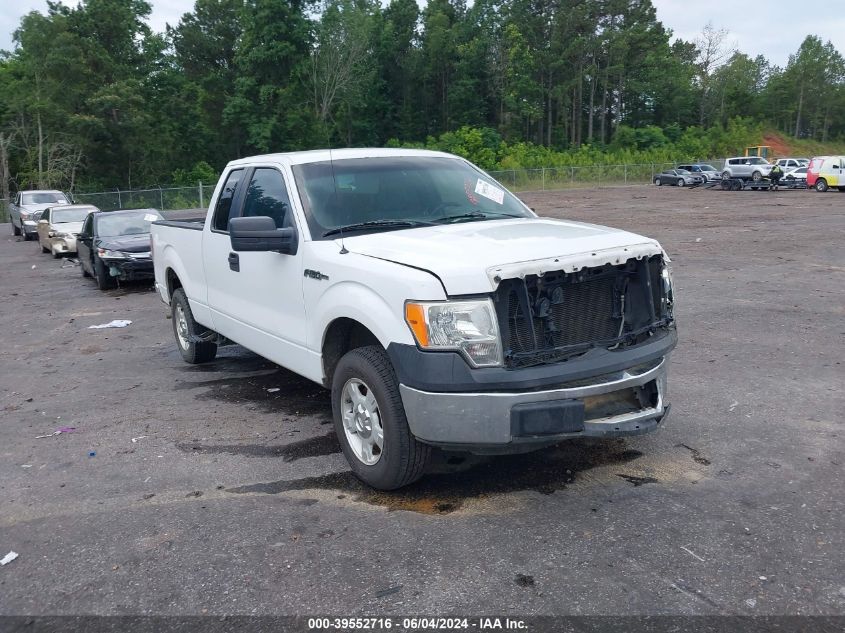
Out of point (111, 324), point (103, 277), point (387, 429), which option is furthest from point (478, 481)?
point (103, 277)

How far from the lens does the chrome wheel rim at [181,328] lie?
7.92m

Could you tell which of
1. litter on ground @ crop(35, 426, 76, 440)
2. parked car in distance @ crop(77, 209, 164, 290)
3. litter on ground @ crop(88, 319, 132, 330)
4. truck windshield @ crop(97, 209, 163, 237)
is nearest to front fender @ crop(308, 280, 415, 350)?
litter on ground @ crop(35, 426, 76, 440)

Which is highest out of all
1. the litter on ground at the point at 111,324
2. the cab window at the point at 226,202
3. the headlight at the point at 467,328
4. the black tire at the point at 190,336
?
the cab window at the point at 226,202

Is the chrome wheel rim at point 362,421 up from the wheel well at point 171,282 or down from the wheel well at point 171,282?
down

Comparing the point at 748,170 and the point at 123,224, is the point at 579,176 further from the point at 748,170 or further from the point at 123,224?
the point at 123,224

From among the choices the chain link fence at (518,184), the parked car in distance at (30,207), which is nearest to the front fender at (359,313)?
the parked car in distance at (30,207)

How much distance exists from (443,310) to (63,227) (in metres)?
19.5

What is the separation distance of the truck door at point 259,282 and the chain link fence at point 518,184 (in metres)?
41.9

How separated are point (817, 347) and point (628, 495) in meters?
4.45

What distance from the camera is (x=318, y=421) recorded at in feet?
19.3

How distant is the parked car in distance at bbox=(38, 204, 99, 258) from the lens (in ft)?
66.3

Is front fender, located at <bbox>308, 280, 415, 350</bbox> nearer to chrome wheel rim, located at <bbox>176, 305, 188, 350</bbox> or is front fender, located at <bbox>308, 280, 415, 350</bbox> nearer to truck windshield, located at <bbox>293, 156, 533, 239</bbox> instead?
truck windshield, located at <bbox>293, 156, 533, 239</bbox>

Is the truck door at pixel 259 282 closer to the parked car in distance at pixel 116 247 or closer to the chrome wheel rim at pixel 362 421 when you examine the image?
the chrome wheel rim at pixel 362 421

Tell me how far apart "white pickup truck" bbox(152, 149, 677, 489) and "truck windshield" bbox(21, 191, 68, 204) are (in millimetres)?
27880
